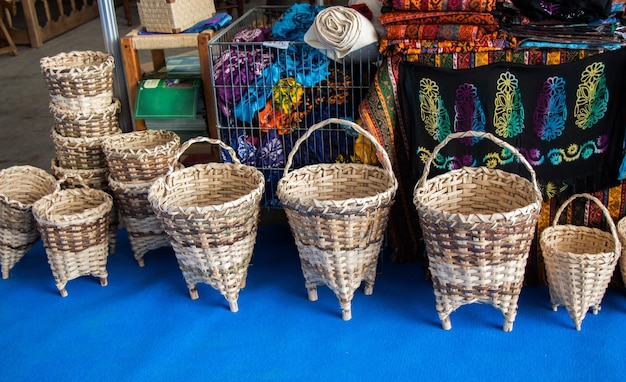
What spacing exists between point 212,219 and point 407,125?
822 mm

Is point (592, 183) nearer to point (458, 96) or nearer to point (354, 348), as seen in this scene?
point (458, 96)

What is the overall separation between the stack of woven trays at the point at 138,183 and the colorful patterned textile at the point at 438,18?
3.28 feet

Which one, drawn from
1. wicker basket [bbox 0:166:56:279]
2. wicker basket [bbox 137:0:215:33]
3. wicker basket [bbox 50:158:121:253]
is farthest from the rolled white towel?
wicker basket [bbox 0:166:56:279]

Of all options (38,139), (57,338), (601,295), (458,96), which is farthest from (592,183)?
(38,139)

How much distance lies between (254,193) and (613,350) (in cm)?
130

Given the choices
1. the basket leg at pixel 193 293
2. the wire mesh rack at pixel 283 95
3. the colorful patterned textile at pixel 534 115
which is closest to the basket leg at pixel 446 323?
the colorful patterned textile at pixel 534 115

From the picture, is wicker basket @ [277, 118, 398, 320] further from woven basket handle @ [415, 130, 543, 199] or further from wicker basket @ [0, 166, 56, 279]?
wicker basket @ [0, 166, 56, 279]

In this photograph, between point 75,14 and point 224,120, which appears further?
point 75,14

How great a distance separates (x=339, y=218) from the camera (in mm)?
2160

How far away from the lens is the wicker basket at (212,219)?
222cm

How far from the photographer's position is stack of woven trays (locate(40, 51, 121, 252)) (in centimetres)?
270

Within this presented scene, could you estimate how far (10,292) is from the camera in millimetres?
2641

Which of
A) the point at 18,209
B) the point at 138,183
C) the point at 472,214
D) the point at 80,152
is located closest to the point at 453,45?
the point at 472,214

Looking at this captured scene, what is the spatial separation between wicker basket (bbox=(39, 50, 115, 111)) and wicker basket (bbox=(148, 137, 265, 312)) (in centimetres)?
53
